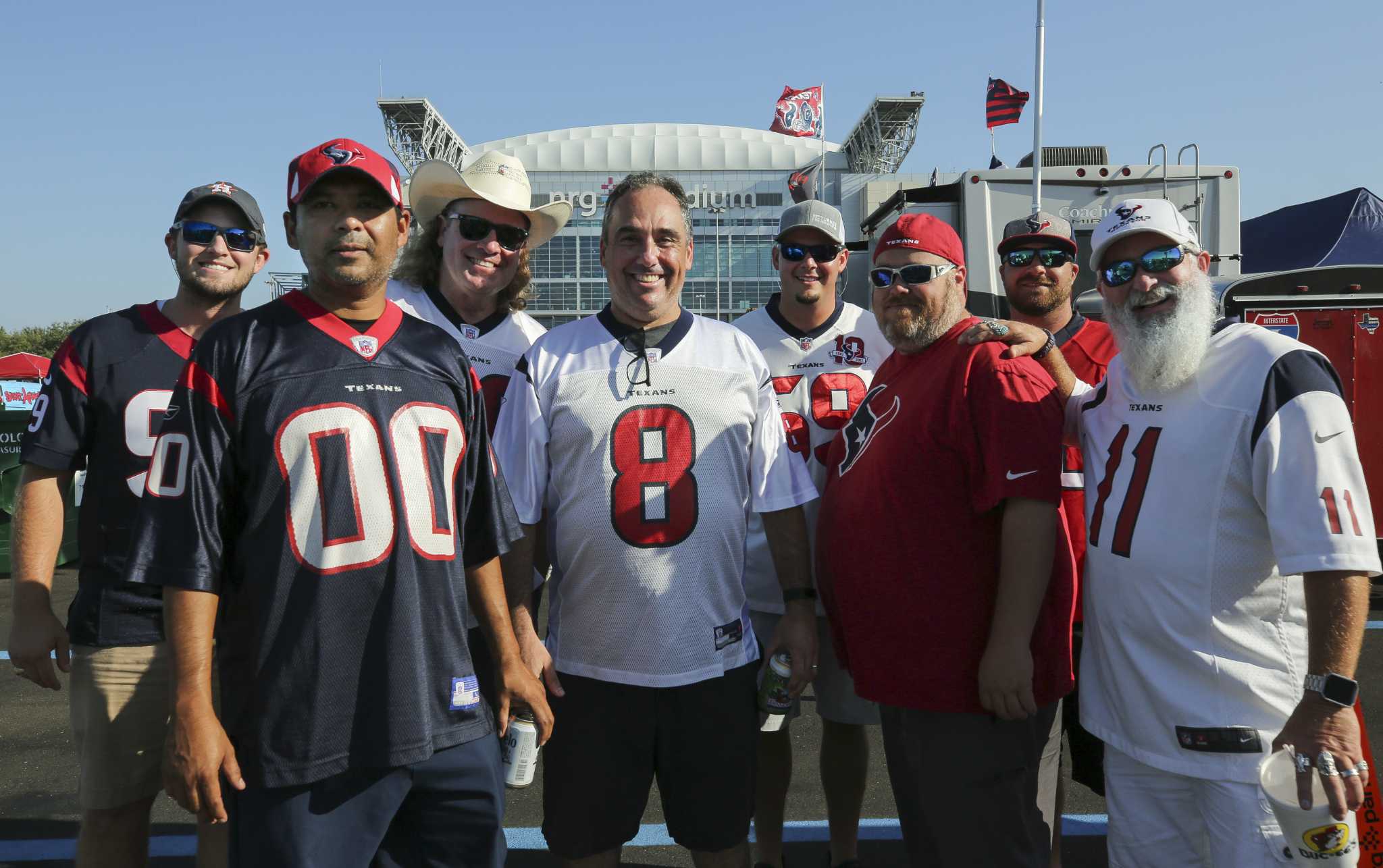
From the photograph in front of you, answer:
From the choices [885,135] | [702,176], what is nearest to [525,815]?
[702,176]

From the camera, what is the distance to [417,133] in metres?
66.1

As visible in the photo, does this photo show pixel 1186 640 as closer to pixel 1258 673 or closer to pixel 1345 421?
pixel 1258 673

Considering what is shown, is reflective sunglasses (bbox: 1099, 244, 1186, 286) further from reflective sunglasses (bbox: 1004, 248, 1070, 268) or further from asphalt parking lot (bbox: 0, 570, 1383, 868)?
asphalt parking lot (bbox: 0, 570, 1383, 868)

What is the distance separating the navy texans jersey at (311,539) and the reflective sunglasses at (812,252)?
2.01m

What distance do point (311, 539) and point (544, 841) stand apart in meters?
2.32

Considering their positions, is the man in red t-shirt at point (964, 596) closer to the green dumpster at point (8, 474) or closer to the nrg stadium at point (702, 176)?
the green dumpster at point (8, 474)

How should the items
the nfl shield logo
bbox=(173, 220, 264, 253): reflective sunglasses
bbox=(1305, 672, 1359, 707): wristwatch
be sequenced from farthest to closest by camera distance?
1. bbox=(173, 220, 264, 253): reflective sunglasses
2. the nfl shield logo
3. bbox=(1305, 672, 1359, 707): wristwatch

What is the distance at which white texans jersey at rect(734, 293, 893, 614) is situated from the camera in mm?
3586

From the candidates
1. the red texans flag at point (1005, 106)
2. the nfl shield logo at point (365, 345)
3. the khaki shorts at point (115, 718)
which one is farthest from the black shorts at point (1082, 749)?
the red texans flag at point (1005, 106)

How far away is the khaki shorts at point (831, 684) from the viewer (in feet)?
11.7

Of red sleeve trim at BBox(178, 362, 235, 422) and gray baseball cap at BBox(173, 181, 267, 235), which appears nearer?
red sleeve trim at BBox(178, 362, 235, 422)

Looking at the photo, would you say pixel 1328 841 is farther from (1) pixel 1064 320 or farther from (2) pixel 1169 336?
(1) pixel 1064 320

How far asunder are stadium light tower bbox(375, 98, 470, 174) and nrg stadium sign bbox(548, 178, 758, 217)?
8929mm

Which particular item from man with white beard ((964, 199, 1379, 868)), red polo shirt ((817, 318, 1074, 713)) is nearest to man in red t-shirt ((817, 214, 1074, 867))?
red polo shirt ((817, 318, 1074, 713))
